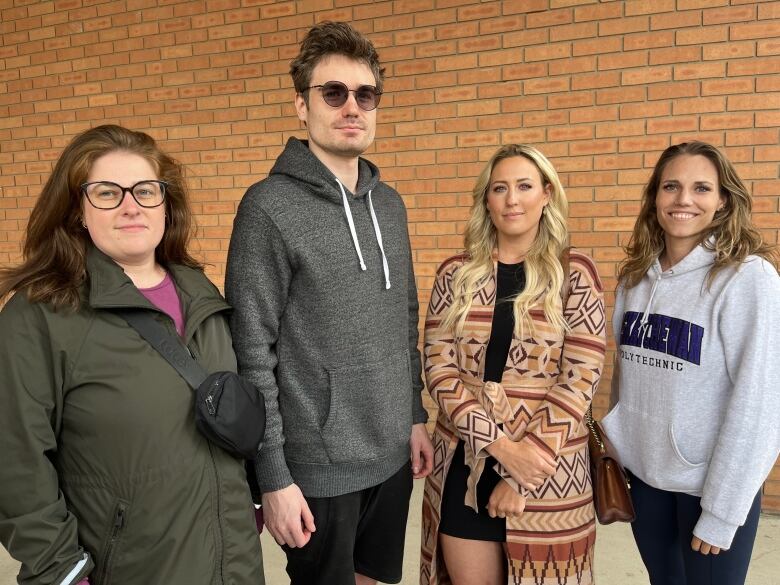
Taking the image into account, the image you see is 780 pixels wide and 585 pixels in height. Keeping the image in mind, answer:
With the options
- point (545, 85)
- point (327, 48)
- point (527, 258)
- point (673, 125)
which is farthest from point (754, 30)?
point (327, 48)

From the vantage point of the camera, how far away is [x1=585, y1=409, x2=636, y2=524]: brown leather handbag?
1960mm

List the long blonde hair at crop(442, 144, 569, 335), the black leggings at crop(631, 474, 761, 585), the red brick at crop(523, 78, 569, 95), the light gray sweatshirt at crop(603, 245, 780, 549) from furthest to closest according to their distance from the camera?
the red brick at crop(523, 78, 569, 95), the long blonde hair at crop(442, 144, 569, 335), the black leggings at crop(631, 474, 761, 585), the light gray sweatshirt at crop(603, 245, 780, 549)

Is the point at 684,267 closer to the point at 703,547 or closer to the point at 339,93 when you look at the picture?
the point at 703,547

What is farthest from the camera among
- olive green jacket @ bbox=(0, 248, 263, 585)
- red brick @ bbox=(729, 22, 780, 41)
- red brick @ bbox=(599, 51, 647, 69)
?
red brick @ bbox=(599, 51, 647, 69)

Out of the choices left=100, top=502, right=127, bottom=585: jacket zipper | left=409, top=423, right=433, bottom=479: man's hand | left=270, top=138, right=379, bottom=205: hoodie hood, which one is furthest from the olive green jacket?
left=409, top=423, right=433, bottom=479: man's hand

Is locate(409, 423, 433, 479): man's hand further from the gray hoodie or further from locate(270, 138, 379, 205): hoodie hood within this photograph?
locate(270, 138, 379, 205): hoodie hood

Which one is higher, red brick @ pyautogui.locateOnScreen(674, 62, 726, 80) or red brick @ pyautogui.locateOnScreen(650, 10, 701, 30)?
red brick @ pyautogui.locateOnScreen(650, 10, 701, 30)

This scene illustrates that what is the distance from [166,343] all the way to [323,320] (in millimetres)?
475

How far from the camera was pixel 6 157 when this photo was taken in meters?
5.10

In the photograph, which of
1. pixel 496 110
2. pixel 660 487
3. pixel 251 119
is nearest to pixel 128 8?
pixel 251 119

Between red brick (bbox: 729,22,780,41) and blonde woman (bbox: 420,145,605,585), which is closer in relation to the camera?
blonde woman (bbox: 420,145,605,585)

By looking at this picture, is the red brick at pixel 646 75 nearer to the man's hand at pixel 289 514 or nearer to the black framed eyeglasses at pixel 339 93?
the black framed eyeglasses at pixel 339 93

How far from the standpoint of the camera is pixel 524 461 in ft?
6.09

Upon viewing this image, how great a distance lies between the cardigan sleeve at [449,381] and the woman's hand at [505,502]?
13 cm
